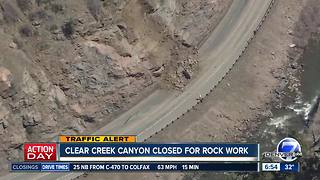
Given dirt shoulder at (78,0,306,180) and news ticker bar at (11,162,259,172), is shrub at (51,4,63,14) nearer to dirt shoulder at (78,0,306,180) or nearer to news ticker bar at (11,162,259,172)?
dirt shoulder at (78,0,306,180)

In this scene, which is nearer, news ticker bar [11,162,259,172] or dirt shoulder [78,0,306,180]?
news ticker bar [11,162,259,172]

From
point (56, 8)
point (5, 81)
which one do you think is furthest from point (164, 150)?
point (56, 8)

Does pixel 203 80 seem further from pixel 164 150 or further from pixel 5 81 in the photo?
pixel 164 150

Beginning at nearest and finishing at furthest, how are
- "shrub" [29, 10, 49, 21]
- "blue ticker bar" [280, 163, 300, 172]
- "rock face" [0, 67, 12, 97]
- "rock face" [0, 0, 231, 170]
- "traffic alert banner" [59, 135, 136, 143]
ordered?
"blue ticker bar" [280, 163, 300, 172] < "traffic alert banner" [59, 135, 136, 143] < "rock face" [0, 67, 12, 97] < "rock face" [0, 0, 231, 170] < "shrub" [29, 10, 49, 21]

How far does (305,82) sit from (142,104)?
25.3 m

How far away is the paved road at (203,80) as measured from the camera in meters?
84.0

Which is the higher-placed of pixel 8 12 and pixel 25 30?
pixel 8 12

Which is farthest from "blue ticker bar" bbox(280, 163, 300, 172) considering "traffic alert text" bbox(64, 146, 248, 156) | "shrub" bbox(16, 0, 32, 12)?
"shrub" bbox(16, 0, 32, 12)

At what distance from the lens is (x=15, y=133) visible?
79562 millimetres

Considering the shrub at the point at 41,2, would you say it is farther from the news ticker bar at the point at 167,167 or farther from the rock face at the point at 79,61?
the news ticker bar at the point at 167,167

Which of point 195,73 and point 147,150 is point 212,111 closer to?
point 195,73

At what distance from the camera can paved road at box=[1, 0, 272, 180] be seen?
84.0 metres

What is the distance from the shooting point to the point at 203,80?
89.0m

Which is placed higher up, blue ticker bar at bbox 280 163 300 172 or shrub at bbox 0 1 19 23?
shrub at bbox 0 1 19 23
